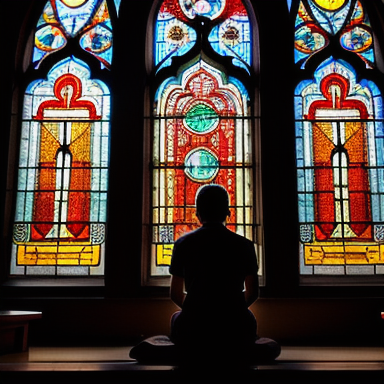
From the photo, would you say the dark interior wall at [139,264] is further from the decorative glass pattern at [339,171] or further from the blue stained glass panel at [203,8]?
the blue stained glass panel at [203,8]

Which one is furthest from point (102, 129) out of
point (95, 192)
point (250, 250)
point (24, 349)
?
point (250, 250)

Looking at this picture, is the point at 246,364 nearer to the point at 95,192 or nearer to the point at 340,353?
the point at 340,353

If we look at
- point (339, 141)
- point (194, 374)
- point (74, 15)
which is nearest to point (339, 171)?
point (339, 141)

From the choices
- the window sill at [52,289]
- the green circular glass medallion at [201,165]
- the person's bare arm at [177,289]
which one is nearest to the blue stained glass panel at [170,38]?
the green circular glass medallion at [201,165]

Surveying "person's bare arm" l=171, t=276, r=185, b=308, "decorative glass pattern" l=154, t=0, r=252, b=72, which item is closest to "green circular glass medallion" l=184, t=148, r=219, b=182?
"decorative glass pattern" l=154, t=0, r=252, b=72

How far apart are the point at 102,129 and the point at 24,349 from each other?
1734 millimetres

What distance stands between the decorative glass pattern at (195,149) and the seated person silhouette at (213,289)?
4.33ft

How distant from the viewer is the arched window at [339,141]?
4008mm

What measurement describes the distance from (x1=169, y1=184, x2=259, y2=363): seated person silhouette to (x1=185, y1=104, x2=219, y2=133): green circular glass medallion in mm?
1620

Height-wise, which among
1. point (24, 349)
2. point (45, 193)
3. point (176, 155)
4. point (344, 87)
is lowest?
point (24, 349)

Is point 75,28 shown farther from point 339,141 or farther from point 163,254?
point 339,141

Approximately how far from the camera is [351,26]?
444cm

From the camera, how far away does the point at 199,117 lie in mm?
4238

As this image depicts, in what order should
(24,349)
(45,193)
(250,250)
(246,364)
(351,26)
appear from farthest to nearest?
(351,26) < (45,193) < (24,349) < (250,250) < (246,364)
